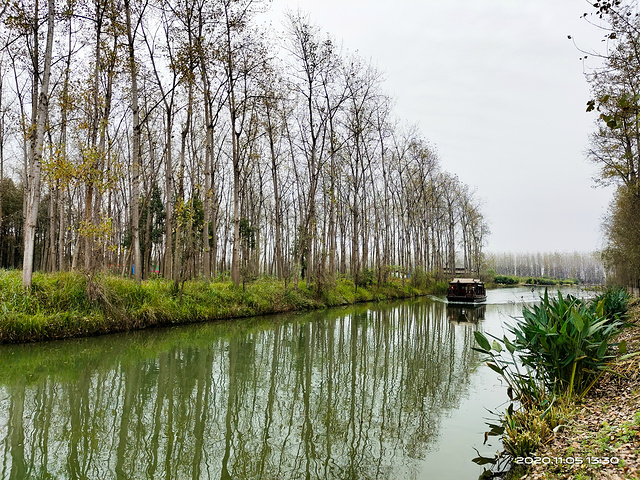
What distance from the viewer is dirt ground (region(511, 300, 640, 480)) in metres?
2.98

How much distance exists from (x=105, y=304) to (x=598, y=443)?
11.4 metres

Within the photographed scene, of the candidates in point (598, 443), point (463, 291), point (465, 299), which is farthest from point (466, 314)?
point (598, 443)

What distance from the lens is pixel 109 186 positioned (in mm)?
11117

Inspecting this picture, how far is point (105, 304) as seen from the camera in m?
10.9

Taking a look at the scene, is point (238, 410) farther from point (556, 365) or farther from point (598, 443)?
point (556, 365)

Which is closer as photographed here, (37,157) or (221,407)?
(221,407)

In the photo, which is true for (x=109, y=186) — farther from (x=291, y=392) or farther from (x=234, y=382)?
(x=291, y=392)

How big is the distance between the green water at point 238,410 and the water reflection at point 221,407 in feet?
0.07

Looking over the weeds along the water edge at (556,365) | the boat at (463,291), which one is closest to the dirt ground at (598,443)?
the weeds along the water edge at (556,365)

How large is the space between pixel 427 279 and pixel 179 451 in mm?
34881

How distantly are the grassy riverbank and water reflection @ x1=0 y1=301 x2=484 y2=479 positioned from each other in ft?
2.04

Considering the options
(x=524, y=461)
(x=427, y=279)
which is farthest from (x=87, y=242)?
(x=427, y=279)

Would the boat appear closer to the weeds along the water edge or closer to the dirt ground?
the weeds along the water edge

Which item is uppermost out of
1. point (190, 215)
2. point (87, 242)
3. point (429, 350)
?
point (190, 215)
